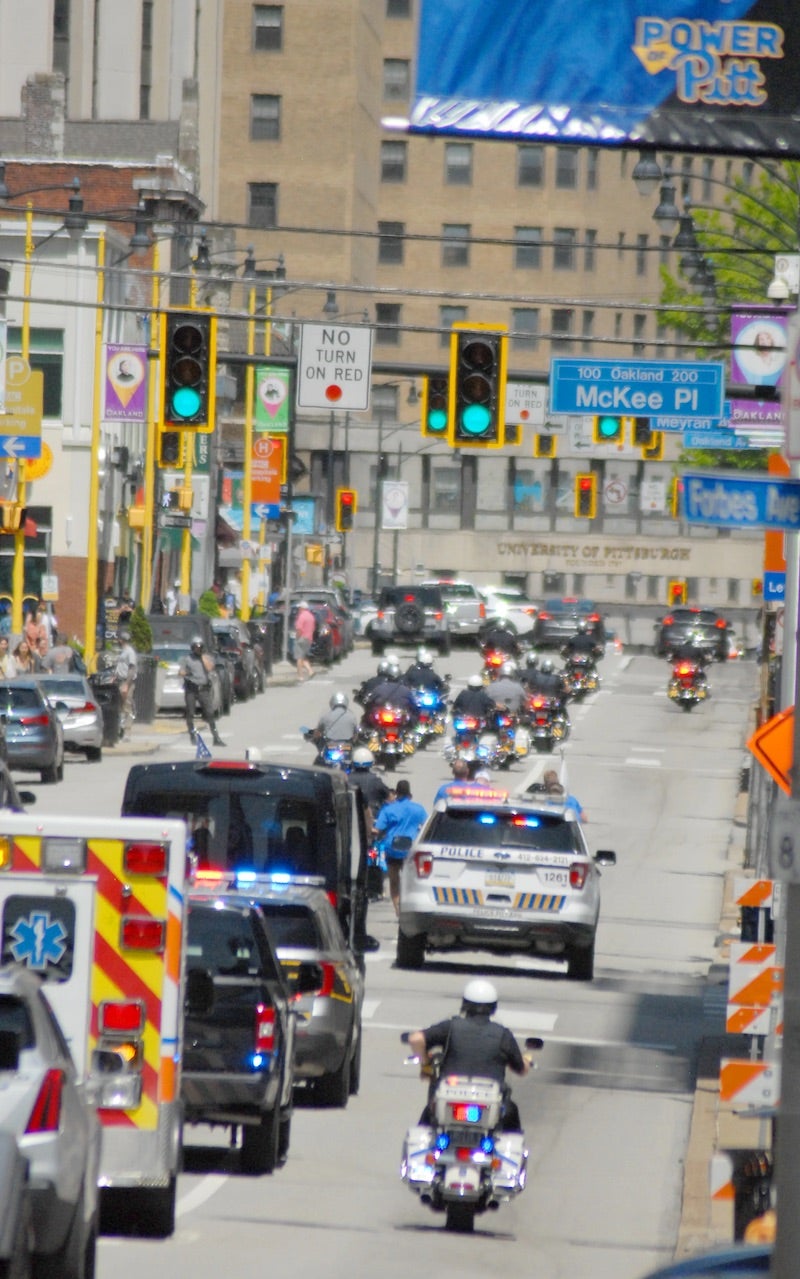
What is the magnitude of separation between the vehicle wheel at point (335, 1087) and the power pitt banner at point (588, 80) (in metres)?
6.92

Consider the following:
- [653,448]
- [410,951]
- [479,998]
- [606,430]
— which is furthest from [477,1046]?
[653,448]

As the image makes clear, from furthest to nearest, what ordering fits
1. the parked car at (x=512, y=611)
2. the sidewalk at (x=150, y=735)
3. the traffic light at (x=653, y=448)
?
the parked car at (x=512, y=611), the sidewalk at (x=150, y=735), the traffic light at (x=653, y=448)

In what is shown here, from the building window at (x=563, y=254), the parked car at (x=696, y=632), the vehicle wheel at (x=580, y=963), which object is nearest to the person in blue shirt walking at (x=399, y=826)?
the vehicle wheel at (x=580, y=963)

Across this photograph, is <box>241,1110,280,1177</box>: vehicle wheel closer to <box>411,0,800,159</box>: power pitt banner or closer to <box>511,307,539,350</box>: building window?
<box>411,0,800,159</box>: power pitt banner

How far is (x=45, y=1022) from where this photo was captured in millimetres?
9148

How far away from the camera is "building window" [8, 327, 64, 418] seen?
60469 millimetres

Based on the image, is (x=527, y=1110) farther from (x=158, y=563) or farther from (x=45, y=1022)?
(x=158, y=563)

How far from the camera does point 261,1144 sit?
45.0 ft

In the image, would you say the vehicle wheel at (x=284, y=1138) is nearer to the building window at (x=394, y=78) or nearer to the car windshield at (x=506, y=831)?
the car windshield at (x=506, y=831)

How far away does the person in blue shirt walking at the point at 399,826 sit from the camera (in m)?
24.5

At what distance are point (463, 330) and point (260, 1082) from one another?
10977 mm

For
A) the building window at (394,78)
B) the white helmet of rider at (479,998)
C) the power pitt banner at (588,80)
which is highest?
the building window at (394,78)

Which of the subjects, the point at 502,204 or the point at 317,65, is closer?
the point at 317,65

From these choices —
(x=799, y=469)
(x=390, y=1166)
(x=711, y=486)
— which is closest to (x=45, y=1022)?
(x=711, y=486)
